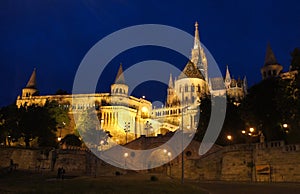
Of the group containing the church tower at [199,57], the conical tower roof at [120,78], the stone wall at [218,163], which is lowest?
the stone wall at [218,163]

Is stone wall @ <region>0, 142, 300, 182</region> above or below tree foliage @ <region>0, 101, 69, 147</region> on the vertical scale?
below

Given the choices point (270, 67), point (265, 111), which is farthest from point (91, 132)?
point (270, 67)

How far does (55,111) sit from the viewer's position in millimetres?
71375

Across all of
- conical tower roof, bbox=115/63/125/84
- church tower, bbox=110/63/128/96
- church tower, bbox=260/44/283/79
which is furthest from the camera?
conical tower roof, bbox=115/63/125/84

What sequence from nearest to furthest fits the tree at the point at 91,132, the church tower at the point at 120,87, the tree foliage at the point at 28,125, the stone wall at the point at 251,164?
the stone wall at the point at 251,164
the tree foliage at the point at 28,125
the tree at the point at 91,132
the church tower at the point at 120,87

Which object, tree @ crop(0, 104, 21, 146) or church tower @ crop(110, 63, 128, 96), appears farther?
church tower @ crop(110, 63, 128, 96)

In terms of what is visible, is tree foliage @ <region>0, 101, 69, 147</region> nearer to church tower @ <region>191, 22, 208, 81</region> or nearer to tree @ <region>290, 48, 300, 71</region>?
tree @ <region>290, 48, 300, 71</region>

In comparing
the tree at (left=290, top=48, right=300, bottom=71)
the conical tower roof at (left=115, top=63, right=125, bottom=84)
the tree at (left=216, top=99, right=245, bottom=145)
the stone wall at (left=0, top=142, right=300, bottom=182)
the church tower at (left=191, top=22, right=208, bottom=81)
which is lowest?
the stone wall at (left=0, top=142, right=300, bottom=182)

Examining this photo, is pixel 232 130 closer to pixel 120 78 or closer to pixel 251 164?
pixel 251 164

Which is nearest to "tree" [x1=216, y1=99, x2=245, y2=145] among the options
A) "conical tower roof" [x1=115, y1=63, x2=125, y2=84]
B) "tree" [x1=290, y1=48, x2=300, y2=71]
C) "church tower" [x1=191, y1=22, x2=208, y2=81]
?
"tree" [x1=290, y1=48, x2=300, y2=71]

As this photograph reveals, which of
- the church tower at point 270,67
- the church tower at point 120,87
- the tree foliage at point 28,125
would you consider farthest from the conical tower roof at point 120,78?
the tree foliage at point 28,125

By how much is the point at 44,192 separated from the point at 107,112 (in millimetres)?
80046

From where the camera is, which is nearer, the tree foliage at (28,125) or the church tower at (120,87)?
the tree foliage at (28,125)

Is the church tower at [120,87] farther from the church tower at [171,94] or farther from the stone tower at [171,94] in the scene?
the church tower at [171,94]
